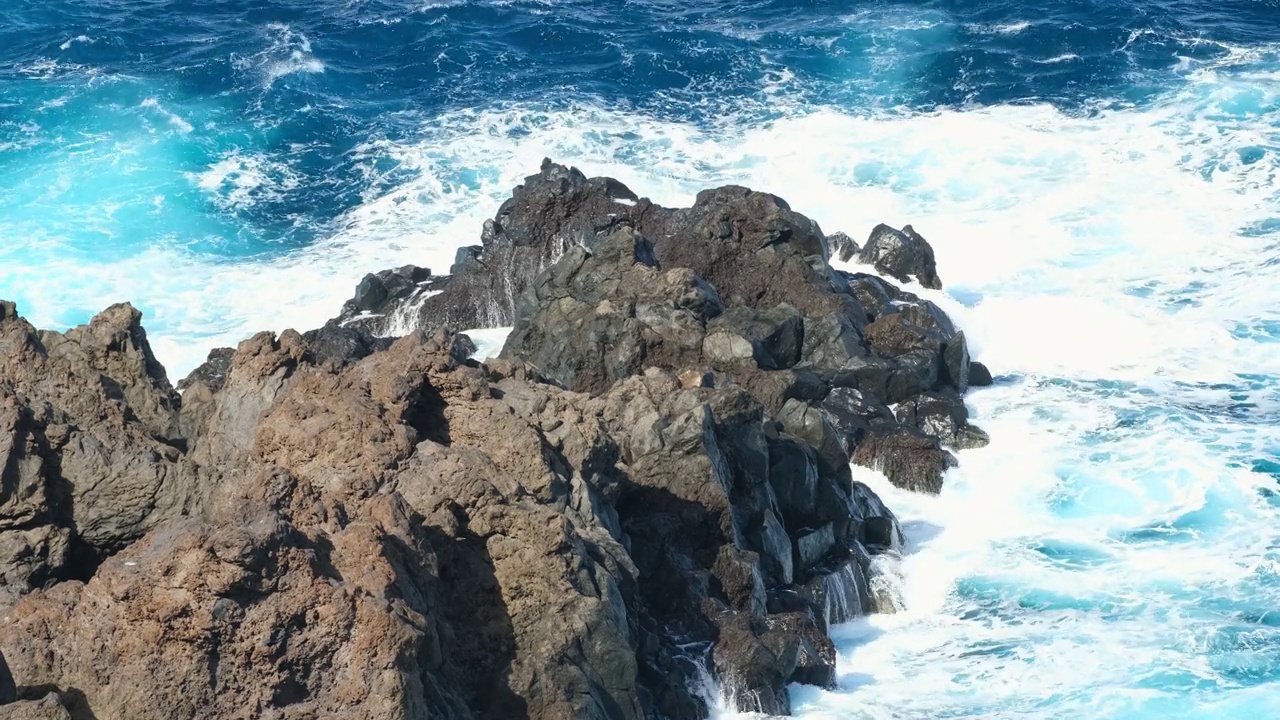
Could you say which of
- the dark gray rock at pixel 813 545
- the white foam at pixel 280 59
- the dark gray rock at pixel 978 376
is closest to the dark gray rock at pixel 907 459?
the dark gray rock at pixel 978 376

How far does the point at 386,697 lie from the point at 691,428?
10400 mm

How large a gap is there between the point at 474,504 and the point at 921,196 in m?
32.0

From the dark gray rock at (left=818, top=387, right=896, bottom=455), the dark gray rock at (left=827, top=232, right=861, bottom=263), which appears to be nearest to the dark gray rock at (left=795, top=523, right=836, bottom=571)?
the dark gray rock at (left=818, top=387, right=896, bottom=455)

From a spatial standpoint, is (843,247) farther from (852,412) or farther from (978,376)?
(852,412)

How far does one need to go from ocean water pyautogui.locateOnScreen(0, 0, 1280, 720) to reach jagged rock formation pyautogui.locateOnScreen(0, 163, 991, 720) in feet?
6.12

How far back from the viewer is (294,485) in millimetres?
18156

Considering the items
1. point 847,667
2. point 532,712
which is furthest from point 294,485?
point 847,667

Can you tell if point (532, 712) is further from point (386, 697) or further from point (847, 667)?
point (847, 667)

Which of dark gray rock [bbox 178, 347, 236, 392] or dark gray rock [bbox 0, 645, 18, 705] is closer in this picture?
dark gray rock [bbox 0, 645, 18, 705]

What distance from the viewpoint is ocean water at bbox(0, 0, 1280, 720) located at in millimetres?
27672

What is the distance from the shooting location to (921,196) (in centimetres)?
4934

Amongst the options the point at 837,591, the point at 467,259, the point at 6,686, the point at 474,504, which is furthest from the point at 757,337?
the point at 6,686

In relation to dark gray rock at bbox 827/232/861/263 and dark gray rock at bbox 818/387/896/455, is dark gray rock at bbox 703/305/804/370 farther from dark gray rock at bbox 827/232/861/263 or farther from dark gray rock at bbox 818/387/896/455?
dark gray rock at bbox 827/232/861/263

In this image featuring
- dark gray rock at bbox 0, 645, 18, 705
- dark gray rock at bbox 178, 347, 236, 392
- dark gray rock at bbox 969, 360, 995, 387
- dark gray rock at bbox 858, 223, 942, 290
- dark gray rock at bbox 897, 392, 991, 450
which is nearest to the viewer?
dark gray rock at bbox 0, 645, 18, 705
